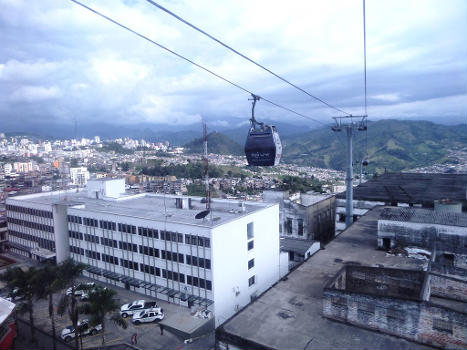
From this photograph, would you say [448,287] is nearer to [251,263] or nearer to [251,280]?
[251,263]

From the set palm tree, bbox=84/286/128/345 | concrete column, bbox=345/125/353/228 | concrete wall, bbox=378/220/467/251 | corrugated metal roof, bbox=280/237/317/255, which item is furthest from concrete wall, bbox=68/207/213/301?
concrete column, bbox=345/125/353/228

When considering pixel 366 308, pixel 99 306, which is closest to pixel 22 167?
pixel 99 306

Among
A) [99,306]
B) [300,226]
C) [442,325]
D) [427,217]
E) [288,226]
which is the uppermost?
[427,217]

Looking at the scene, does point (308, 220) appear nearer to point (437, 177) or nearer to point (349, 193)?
point (349, 193)

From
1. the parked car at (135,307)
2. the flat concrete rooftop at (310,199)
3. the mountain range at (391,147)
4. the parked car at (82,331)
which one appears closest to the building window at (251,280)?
the parked car at (135,307)

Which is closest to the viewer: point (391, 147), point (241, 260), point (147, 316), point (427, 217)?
point (147, 316)
